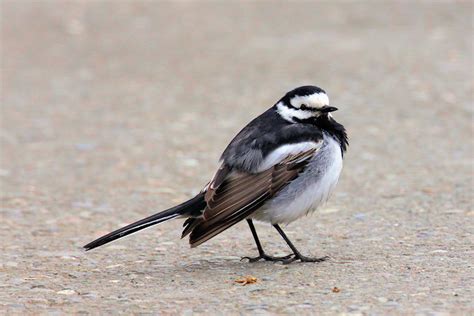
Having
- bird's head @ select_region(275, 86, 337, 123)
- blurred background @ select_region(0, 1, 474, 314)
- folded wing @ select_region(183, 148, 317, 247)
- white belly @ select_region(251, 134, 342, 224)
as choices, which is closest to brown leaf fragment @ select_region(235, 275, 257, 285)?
blurred background @ select_region(0, 1, 474, 314)

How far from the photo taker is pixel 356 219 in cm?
783

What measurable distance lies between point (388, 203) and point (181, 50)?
26.3 feet

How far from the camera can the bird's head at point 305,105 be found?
6.57 metres

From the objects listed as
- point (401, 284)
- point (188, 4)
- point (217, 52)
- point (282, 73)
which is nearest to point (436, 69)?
point (282, 73)

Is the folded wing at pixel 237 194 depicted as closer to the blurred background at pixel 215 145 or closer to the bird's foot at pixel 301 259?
the blurred background at pixel 215 145

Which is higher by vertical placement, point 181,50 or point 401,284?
point 181,50

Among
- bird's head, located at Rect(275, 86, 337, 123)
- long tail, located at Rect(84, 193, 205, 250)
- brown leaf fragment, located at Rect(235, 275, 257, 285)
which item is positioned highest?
bird's head, located at Rect(275, 86, 337, 123)

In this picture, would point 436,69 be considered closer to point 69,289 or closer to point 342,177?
point 342,177

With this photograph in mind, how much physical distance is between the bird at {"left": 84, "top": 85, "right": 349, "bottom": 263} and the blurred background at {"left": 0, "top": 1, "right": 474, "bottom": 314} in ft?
1.09

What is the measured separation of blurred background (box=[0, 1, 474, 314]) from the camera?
19.6ft

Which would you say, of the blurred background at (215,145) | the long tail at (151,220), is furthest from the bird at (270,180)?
the blurred background at (215,145)

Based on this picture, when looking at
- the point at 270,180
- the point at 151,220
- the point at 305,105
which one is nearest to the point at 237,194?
the point at 270,180

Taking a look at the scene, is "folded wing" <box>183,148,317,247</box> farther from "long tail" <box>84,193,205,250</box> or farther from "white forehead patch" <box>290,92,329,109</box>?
"white forehead patch" <box>290,92,329,109</box>

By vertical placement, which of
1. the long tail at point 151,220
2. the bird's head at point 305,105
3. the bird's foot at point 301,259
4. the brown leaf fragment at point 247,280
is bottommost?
the brown leaf fragment at point 247,280
